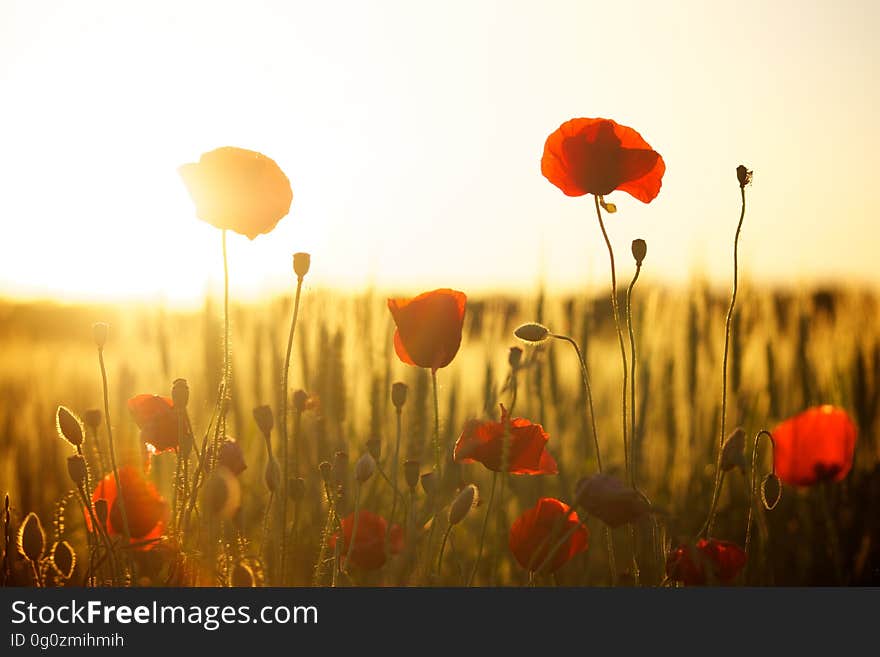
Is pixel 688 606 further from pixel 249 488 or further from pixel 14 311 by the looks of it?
pixel 14 311

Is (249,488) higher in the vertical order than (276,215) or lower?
lower

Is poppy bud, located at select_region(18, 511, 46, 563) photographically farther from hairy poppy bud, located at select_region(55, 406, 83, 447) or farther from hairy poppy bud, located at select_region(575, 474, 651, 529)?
hairy poppy bud, located at select_region(575, 474, 651, 529)

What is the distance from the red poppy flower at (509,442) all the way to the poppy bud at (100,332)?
0.39 metres

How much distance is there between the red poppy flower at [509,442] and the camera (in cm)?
108

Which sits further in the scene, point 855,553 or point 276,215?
point 855,553

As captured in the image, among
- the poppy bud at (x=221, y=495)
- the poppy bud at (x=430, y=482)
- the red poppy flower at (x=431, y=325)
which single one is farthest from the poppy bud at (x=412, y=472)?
the poppy bud at (x=221, y=495)

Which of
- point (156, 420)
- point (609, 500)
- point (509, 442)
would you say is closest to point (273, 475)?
point (156, 420)

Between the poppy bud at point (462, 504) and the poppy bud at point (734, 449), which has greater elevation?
the poppy bud at point (734, 449)

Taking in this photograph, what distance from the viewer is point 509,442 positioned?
42.9 inches

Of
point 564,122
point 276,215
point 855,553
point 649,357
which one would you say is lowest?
point 855,553

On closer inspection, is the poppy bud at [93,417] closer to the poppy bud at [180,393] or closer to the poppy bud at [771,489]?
the poppy bud at [180,393]

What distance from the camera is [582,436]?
185 centimetres

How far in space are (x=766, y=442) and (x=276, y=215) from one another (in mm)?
1142

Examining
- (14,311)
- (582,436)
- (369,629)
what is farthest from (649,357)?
(14,311)
